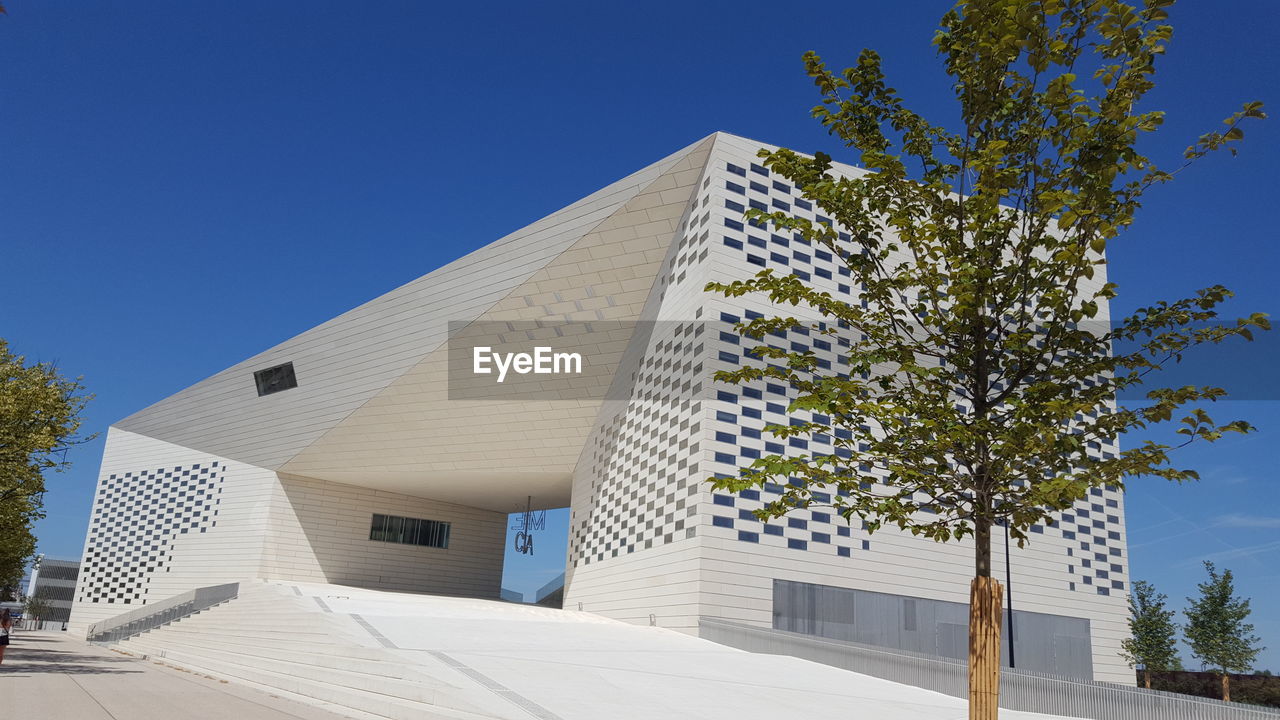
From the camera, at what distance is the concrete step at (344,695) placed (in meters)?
9.33

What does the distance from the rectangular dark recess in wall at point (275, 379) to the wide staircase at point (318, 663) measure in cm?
950

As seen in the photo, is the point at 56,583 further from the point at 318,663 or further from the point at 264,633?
the point at 318,663

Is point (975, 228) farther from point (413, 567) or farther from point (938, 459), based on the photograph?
point (413, 567)

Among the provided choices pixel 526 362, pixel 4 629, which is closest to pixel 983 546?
pixel 4 629

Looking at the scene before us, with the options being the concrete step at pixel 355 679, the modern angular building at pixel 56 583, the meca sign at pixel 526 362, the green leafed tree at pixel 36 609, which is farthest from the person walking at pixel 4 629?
the modern angular building at pixel 56 583

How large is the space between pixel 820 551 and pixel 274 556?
24370 mm

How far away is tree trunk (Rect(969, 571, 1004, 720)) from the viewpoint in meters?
5.38

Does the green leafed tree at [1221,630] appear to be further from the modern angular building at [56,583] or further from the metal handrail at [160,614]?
the modern angular building at [56,583]

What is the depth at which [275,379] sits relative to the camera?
3309cm

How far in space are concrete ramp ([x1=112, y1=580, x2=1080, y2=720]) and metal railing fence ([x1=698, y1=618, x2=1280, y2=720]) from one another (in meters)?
0.39

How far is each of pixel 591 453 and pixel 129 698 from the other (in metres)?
20.3

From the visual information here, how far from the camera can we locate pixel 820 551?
879 inches

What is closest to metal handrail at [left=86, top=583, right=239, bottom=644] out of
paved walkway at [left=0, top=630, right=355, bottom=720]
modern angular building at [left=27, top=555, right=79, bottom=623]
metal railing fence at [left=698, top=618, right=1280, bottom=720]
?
paved walkway at [left=0, top=630, right=355, bottom=720]

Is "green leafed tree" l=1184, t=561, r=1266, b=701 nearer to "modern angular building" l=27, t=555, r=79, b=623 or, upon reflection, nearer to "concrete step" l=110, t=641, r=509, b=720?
"concrete step" l=110, t=641, r=509, b=720
